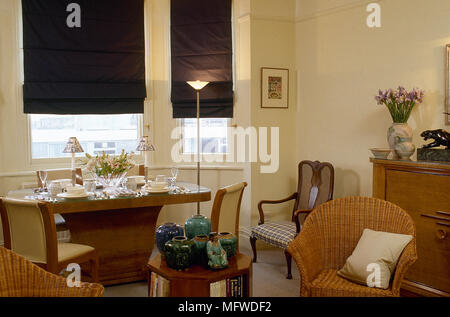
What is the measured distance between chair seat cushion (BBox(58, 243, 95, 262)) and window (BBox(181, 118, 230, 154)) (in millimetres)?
2130

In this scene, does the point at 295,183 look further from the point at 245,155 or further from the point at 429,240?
the point at 429,240

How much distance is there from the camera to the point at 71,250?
364cm

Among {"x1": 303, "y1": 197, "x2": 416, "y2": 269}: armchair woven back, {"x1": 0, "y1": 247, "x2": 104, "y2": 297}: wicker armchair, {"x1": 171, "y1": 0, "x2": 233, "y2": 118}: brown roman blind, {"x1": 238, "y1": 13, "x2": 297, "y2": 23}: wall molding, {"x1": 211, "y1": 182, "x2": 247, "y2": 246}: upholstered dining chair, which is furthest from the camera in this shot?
{"x1": 171, "y1": 0, "x2": 233, "y2": 118}: brown roman blind

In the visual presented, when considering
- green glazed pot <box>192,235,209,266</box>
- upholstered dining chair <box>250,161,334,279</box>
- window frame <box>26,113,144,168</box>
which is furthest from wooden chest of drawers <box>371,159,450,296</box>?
window frame <box>26,113,144,168</box>

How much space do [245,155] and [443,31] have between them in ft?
7.72

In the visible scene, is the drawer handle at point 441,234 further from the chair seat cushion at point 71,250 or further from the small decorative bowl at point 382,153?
the chair seat cushion at point 71,250

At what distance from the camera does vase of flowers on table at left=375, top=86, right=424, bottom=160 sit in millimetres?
3805

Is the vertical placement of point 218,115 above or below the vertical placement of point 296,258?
above

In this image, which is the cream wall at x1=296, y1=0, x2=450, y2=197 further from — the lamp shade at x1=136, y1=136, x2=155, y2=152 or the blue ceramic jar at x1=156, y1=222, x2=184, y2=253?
the blue ceramic jar at x1=156, y1=222, x2=184, y2=253

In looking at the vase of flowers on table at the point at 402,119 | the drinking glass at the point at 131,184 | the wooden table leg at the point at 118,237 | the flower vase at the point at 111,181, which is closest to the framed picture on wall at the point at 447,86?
the vase of flowers on table at the point at 402,119

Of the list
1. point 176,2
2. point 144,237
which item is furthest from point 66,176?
point 176,2

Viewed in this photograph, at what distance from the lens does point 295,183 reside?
5.44 m

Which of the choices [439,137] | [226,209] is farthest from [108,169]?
[439,137]

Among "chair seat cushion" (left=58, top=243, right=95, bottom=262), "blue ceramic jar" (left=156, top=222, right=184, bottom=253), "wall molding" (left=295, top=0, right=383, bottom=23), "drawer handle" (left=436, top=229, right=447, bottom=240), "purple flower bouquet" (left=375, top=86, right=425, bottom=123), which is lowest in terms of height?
"chair seat cushion" (left=58, top=243, right=95, bottom=262)
